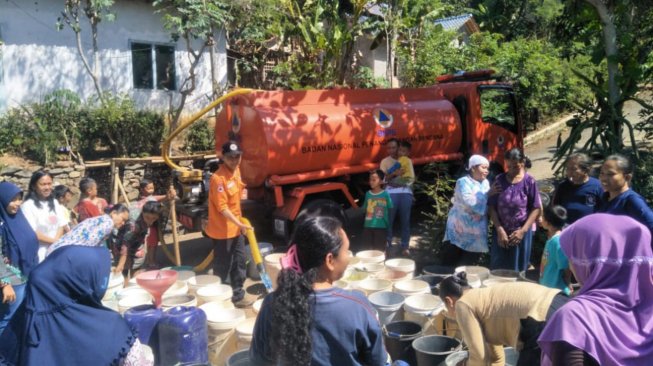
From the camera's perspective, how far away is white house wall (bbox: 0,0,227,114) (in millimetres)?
10648

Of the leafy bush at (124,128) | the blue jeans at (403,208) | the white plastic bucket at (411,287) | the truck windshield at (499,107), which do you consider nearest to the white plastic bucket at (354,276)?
the white plastic bucket at (411,287)

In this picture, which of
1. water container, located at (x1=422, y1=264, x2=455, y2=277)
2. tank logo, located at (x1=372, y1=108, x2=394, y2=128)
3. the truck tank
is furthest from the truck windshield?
water container, located at (x1=422, y1=264, x2=455, y2=277)

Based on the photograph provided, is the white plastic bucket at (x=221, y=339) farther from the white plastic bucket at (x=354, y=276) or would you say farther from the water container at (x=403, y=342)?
the white plastic bucket at (x=354, y=276)

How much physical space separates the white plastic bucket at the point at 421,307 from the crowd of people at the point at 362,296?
0.58 metres

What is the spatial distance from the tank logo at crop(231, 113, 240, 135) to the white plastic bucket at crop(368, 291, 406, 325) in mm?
3190

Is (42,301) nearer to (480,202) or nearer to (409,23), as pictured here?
(480,202)

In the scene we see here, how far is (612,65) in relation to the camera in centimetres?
761

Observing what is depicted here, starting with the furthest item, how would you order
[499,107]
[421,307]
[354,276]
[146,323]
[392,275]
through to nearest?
1. [499,107]
2. [354,276]
3. [392,275]
4. [421,307]
5. [146,323]

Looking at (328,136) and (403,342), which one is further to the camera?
(328,136)

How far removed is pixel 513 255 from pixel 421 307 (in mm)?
1382

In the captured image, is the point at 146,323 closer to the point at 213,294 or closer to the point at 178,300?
the point at 178,300

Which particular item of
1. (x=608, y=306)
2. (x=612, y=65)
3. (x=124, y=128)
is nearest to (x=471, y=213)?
(x=608, y=306)

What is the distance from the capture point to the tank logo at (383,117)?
748cm

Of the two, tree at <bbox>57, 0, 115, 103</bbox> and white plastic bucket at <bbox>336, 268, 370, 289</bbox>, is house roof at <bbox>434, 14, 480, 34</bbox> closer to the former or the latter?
tree at <bbox>57, 0, 115, 103</bbox>
